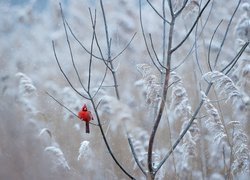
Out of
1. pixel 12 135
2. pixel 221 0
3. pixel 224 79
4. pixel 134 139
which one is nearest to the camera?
pixel 224 79


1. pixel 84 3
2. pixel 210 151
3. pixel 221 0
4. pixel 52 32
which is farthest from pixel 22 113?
pixel 221 0

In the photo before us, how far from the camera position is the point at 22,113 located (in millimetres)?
2904

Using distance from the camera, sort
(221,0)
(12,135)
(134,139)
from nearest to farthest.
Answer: (134,139) < (12,135) < (221,0)

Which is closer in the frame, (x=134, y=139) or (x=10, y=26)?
(x=134, y=139)

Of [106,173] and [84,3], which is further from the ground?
[84,3]

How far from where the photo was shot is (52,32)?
3221mm

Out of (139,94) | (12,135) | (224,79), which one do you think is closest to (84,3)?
(139,94)

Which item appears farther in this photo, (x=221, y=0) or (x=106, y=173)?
(x=221, y=0)

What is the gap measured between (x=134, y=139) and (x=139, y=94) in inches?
15.1

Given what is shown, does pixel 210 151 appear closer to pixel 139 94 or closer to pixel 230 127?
pixel 230 127

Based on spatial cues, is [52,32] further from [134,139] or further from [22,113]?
[134,139]

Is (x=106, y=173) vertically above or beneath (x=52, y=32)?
beneath

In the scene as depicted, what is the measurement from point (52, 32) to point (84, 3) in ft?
1.01

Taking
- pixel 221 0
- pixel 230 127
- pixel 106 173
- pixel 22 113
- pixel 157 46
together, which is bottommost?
pixel 106 173
